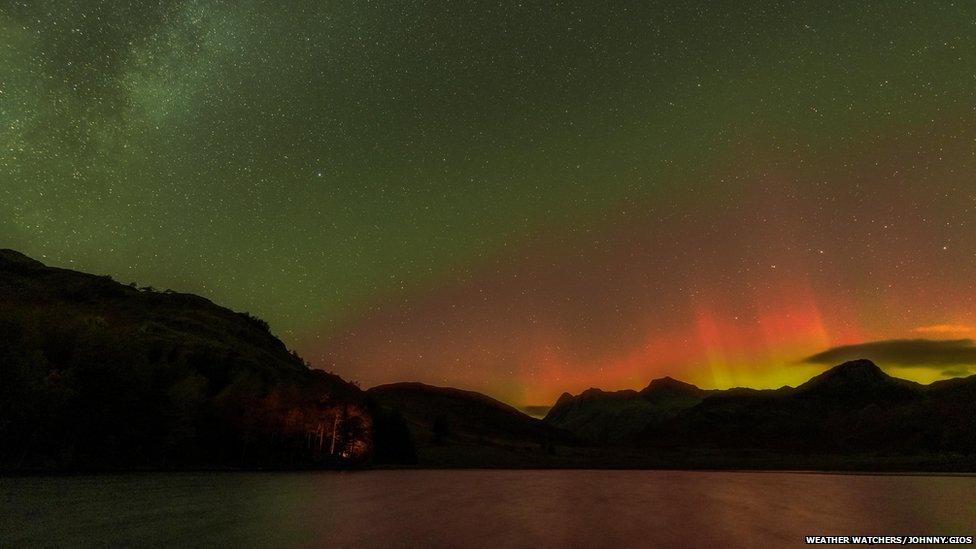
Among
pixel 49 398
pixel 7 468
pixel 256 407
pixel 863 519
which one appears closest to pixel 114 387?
pixel 49 398

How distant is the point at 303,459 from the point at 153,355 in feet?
125

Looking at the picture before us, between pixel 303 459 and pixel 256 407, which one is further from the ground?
pixel 256 407

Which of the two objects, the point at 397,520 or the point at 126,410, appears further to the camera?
the point at 126,410

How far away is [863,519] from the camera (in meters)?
39.8

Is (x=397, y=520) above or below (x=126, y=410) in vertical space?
below

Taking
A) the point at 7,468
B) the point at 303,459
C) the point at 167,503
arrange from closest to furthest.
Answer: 1. the point at 167,503
2. the point at 7,468
3. the point at 303,459

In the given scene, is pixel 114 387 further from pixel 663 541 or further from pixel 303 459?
pixel 663 541

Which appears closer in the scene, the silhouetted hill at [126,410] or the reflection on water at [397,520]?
the reflection on water at [397,520]

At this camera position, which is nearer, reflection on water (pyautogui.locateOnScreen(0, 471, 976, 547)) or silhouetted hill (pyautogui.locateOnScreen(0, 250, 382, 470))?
reflection on water (pyautogui.locateOnScreen(0, 471, 976, 547))

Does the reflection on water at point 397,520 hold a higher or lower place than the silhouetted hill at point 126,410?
lower

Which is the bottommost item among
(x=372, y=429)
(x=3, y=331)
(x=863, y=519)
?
(x=863, y=519)

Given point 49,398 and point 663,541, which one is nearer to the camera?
point 663,541

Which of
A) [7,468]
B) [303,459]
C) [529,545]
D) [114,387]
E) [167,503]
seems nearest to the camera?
[529,545]

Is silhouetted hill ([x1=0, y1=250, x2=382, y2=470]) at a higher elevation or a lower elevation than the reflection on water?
higher
